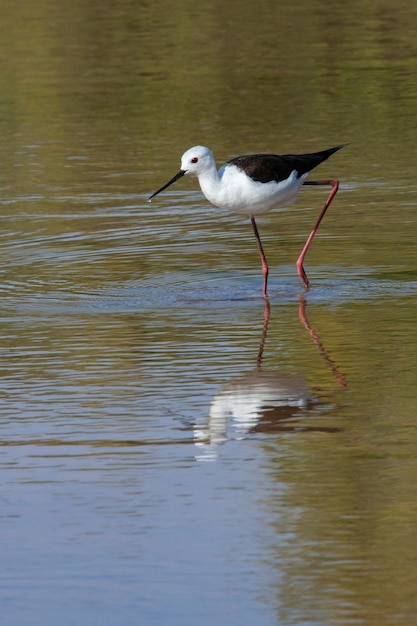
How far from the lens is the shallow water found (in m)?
5.06

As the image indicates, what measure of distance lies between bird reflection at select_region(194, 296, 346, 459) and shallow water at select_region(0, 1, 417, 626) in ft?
0.06

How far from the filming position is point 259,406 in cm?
690

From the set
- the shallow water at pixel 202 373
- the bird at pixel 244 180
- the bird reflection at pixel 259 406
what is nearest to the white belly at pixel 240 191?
the bird at pixel 244 180

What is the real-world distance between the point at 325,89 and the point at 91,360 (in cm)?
1025

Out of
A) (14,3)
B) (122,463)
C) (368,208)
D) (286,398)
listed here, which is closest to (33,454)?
(122,463)

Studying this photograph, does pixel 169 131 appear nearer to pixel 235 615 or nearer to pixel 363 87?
pixel 363 87

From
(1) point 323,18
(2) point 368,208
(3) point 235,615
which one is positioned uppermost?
(1) point 323,18

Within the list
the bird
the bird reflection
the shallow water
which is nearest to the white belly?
the bird

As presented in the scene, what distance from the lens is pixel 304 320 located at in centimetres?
873

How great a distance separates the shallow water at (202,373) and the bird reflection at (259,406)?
0.02 meters

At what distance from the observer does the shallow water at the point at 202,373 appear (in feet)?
16.6

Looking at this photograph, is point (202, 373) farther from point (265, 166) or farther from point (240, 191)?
point (265, 166)

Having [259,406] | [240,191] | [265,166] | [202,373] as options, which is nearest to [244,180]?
[240,191]

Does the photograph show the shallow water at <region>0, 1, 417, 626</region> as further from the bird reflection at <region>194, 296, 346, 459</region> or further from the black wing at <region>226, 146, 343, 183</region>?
the black wing at <region>226, 146, 343, 183</region>
